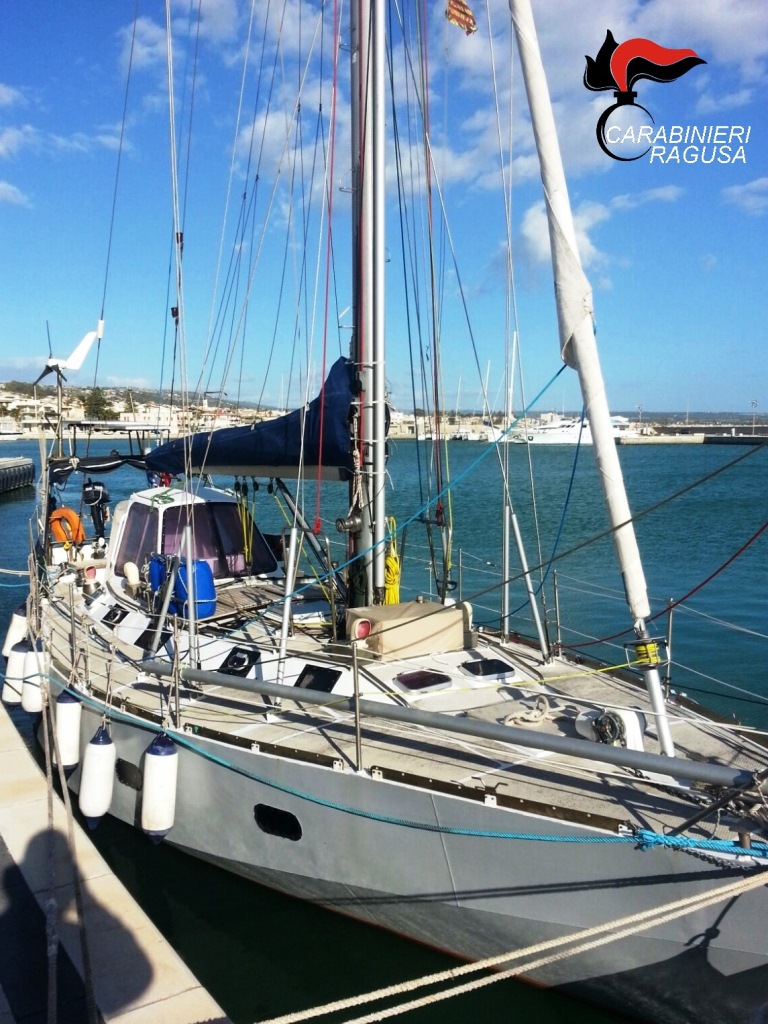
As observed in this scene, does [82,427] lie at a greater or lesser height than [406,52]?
lesser

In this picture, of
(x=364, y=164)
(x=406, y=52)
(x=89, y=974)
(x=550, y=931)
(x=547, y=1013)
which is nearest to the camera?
(x=89, y=974)

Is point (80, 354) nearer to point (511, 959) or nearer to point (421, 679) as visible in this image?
point (421, 679)

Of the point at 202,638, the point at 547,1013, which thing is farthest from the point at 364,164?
the point at 547,1013

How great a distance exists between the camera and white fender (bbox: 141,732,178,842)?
20.3ft

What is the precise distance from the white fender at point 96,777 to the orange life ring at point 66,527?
253 inches

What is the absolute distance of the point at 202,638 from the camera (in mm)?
7891

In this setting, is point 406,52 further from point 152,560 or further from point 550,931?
point 550,931

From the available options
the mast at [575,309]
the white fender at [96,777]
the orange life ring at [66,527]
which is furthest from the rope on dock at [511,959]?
the orange life ring at [66,527]

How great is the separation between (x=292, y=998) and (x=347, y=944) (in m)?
0.58

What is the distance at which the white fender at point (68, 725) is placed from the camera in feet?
24.1

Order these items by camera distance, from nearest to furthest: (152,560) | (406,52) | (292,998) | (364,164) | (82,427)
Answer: (292,998)
(364,164)
(152,560)
(406,52)
(82,427)

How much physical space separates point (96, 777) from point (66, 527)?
6959mm

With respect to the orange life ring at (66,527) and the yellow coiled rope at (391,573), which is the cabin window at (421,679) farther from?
the orange life ring at (66,527)

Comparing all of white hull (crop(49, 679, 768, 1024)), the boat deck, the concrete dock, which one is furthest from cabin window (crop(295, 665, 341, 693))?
the concrete dock
